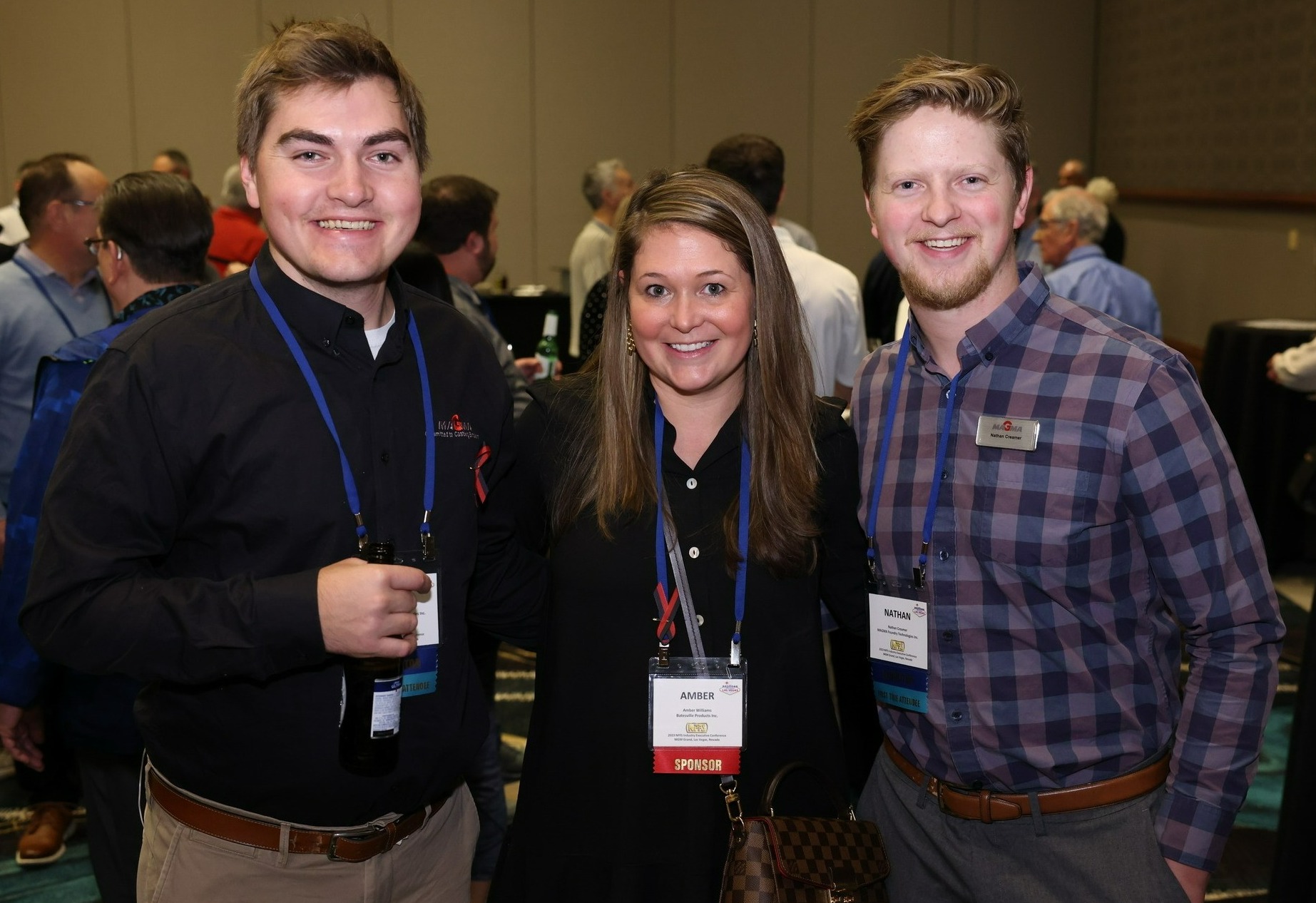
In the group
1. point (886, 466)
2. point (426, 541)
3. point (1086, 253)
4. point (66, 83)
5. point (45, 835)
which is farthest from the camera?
point (66, 83)

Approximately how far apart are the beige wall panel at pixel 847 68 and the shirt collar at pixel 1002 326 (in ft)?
30.2

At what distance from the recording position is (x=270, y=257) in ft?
5.58

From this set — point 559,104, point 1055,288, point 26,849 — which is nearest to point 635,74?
point 559,104

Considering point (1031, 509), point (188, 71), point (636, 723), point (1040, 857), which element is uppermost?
point (188, 71)

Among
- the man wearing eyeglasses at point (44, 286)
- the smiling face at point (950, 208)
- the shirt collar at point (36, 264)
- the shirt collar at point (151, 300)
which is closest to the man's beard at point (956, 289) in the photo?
the smiling face at point (950, 208)

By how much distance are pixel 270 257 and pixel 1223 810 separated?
153 cm

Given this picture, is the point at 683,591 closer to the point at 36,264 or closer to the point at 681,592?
the point at 681,592

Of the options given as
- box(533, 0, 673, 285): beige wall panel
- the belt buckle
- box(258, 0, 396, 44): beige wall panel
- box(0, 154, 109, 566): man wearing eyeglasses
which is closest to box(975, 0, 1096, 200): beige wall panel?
box(533, 0, 673, 285): beige wall panel

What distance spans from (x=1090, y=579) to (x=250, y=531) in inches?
45.3

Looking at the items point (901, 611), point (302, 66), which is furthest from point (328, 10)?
point (901, 611)

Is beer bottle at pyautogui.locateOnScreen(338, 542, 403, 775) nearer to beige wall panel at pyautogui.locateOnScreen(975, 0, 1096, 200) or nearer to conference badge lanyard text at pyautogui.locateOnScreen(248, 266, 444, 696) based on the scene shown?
conference badge lanyard text at pyautogui.locateOnScreen(248, 266, 444, 696)

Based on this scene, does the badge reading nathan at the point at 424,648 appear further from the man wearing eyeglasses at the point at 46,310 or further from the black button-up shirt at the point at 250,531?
the man wearing eyeglasses at the point at 46,310

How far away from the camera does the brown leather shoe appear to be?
3.43 metres

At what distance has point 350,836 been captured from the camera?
166 centimetres
